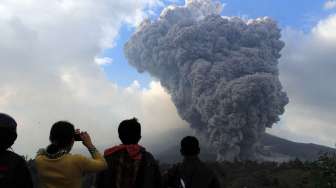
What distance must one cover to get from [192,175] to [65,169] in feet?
5.14

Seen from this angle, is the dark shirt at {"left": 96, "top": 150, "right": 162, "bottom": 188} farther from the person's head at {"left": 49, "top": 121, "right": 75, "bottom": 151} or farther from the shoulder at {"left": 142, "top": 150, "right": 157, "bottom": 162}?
the person's head at {"left": 49, "top": 121, "right": 75, "bottom": 151}

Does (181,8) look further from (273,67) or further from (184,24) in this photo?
(273,67)

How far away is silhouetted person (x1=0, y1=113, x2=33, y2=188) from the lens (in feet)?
14.9

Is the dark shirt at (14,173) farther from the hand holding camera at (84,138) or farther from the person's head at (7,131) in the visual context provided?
the hand holding camera at (84,138)

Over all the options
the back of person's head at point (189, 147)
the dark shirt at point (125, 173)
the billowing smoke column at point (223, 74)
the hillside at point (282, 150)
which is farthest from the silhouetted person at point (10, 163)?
the hillside at point (282, 150)

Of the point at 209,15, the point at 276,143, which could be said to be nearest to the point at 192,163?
the point at 209,15

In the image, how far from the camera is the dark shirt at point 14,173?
14.8ft

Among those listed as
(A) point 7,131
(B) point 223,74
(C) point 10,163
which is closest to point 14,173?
(C) point 10,163

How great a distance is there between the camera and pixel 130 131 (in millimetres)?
5254

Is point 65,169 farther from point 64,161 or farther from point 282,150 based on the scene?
point 282,150

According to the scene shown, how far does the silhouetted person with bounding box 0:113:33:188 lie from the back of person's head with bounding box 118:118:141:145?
107 cm

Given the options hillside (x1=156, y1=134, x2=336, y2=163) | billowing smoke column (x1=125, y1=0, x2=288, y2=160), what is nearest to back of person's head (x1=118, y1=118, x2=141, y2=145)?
billowing smoke column (x1=125, y1=0, x2=288, y2=160)

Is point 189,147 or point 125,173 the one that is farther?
point 189,147

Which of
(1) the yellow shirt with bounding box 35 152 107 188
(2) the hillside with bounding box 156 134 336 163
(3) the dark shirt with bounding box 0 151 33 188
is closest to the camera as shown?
(3) the dark shirt with bounding box 0 151 33 188
